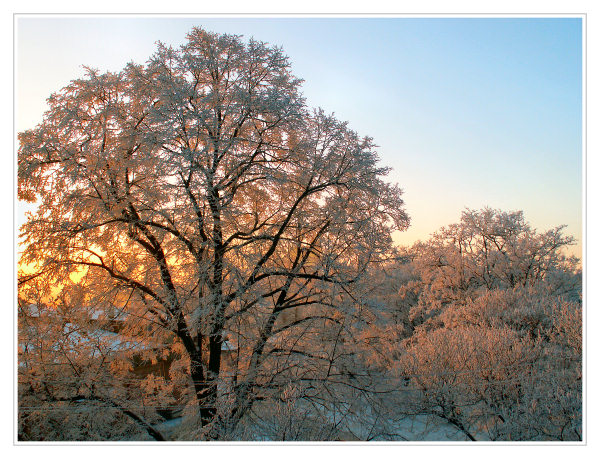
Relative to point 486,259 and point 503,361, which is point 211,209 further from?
point 486,259

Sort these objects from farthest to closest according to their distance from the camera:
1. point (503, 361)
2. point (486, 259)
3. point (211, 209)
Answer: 1. point (486, 259)
2. point (503, 361)
3. point (211, 209)

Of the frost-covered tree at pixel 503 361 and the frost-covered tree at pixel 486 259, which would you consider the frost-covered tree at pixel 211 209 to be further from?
the frost-covered tree at pixel 486 259

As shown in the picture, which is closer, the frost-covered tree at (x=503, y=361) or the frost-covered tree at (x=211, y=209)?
the frost-covered tree at (x=211, y=209)

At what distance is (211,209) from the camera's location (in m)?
7.42

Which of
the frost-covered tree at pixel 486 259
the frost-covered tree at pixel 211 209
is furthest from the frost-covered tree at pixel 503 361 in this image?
the frost-covered tree at pixel 211 209

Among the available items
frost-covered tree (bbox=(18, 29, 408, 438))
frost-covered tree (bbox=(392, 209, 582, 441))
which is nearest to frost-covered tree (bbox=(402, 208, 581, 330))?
frost-covered tree (bbox=(392, 209, 582, 441))

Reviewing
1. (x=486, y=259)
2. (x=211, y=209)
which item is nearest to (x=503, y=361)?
(x=211, y=209)

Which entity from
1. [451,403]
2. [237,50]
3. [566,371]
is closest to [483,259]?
[566,371]

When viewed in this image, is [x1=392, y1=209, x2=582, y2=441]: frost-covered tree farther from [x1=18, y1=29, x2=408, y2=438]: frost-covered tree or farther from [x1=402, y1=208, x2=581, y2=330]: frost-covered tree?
[x1=18, y1=29, x2=408, y2=438]: frost-covered tree

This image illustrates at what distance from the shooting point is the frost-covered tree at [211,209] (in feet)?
24.8

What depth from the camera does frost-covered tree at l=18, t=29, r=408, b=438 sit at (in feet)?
24.8

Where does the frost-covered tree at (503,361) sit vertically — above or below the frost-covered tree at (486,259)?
below

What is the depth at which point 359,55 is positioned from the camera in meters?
8.78
